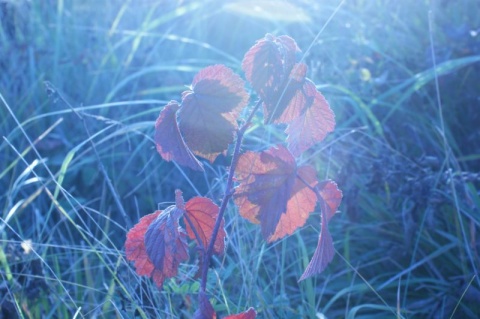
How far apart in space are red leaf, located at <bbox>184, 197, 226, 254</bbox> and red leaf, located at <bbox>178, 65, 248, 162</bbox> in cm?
15

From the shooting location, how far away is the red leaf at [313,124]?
99cm

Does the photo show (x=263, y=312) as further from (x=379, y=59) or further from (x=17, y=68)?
(x=17, y=68)

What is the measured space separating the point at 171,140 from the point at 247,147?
1.05m

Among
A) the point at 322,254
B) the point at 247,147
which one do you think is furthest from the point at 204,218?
the point at 247,147

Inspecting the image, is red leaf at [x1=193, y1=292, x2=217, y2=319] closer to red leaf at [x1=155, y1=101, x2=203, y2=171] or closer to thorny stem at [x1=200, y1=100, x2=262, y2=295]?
thorny stem at [x1=200, y1=100, x2=262, y2=295]

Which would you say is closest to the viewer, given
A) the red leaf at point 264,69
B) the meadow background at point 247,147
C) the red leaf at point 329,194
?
the red leaf at point 264,69

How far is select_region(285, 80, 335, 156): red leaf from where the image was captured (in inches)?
39.0

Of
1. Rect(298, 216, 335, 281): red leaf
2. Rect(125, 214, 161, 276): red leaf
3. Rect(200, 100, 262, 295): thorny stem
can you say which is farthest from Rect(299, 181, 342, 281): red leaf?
Rect(125, 214, 161, 276): red leaf

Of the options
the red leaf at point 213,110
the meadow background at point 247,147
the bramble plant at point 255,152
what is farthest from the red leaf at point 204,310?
the meadow background at point 247,147

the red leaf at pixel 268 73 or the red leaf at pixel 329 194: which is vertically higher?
the red leaf at pixel 268 73

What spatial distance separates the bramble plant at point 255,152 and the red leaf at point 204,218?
0.04 m

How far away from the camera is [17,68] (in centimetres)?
272

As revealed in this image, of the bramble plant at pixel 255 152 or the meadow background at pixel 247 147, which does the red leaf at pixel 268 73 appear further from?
the meadow background at pixel 247 147

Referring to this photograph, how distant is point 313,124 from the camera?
3.27ft
